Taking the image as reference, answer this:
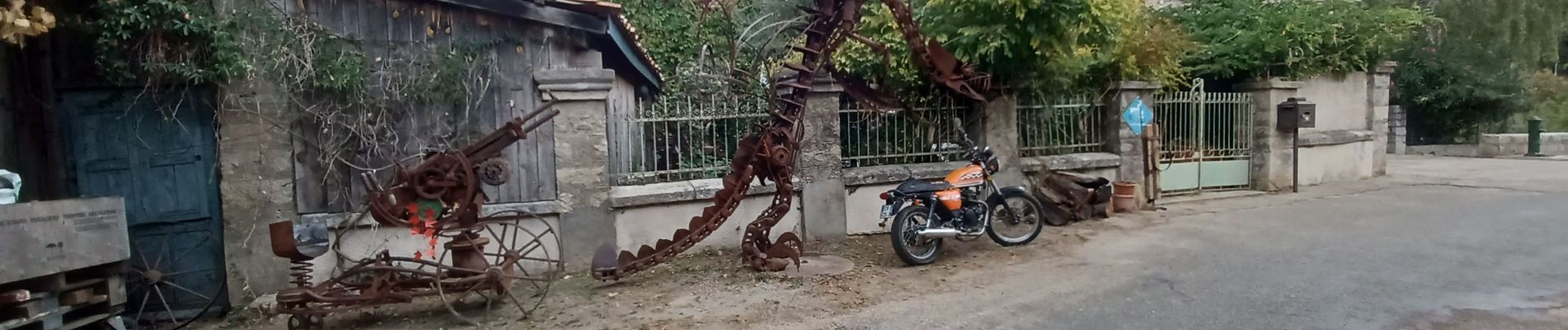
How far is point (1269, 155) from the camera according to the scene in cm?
1083

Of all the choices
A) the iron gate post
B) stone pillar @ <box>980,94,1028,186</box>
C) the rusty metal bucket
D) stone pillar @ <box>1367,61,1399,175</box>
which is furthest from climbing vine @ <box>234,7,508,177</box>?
the iron gate post

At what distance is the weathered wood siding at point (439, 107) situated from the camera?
252 inches

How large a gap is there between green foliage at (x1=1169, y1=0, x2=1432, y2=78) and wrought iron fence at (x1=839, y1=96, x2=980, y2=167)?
14.3 feet

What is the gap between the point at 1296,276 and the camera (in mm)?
6098

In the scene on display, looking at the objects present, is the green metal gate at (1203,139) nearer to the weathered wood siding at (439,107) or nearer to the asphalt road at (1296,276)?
the asphalt road at (1296,276)

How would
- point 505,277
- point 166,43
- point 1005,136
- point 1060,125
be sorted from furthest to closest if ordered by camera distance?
1. point 1060,125
2. point 1005,136
3. point 166,43
4. point 505,277

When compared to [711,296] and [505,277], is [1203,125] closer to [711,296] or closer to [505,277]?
[711,296]

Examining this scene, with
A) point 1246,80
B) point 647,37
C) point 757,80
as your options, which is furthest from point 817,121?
point 1246,80

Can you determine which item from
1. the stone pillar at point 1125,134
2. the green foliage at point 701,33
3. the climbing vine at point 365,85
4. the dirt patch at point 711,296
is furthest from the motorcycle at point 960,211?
the green foliage at point 701,33

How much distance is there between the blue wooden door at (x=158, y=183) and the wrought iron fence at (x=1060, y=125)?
6763mm

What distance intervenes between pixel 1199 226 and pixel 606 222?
17.3 feet

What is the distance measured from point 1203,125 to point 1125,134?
1.96 meters

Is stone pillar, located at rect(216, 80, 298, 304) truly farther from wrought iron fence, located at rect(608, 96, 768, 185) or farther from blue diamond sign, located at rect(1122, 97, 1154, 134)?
blue diamond sign, located at rect(1122, 97, 1154, 134)

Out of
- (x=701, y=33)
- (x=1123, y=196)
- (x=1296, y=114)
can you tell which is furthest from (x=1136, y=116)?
(x=701, y=33)
